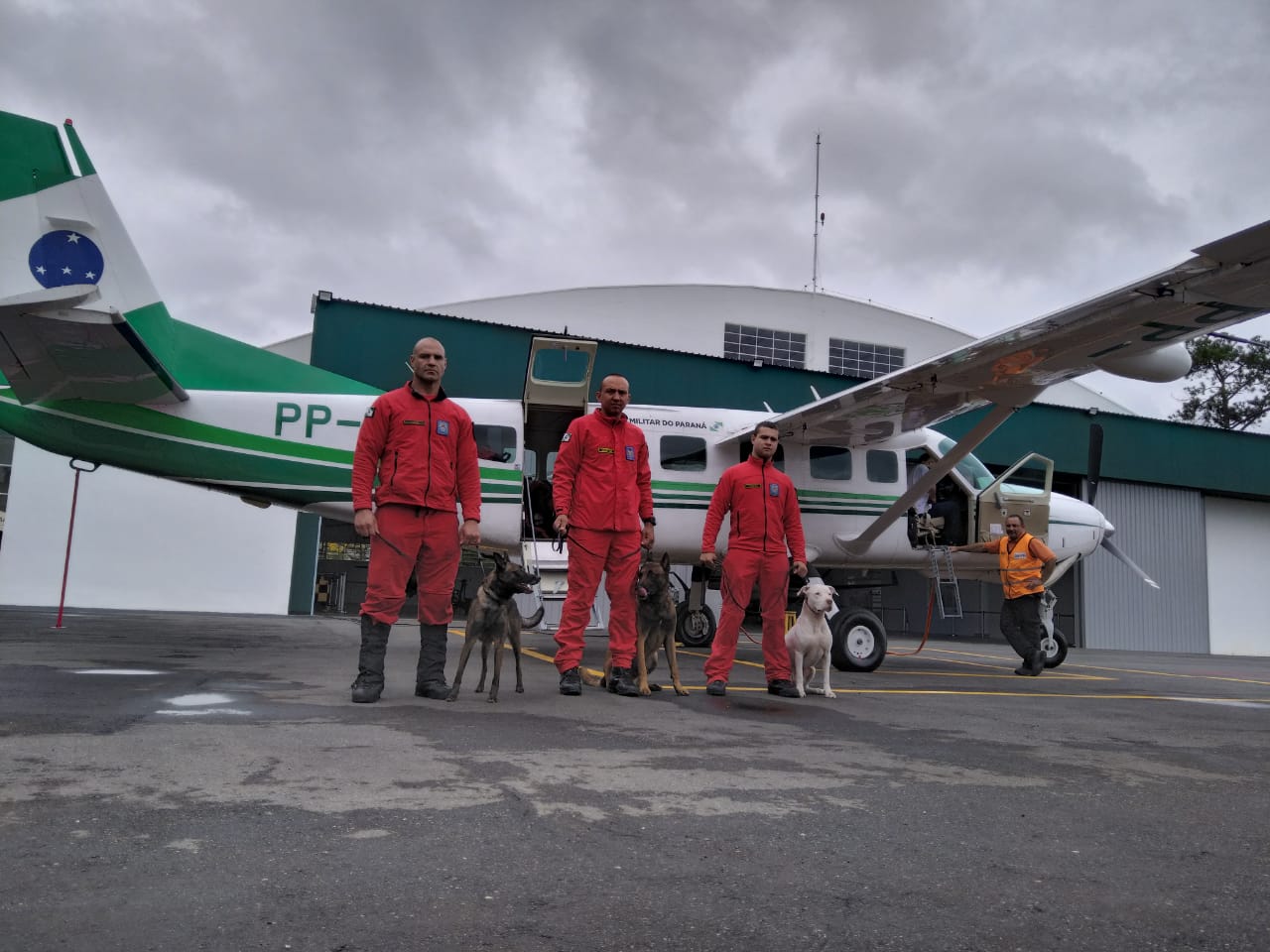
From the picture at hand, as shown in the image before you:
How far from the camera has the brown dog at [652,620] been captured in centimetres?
636

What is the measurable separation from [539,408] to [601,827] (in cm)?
758

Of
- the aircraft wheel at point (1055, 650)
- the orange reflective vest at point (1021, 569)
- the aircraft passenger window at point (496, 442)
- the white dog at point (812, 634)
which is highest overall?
the aircraft passenger window at point (496, 442)

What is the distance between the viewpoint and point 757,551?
22.5ft

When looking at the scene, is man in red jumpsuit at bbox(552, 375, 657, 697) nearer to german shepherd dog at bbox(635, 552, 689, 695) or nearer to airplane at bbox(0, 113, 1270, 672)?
german shepherd dog at bbox(635, 552, 689, 695)

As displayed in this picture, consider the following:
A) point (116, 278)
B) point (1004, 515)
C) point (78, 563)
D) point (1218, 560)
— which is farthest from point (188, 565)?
point (1218, 560)

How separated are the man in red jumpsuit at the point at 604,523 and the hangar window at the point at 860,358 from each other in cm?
2672

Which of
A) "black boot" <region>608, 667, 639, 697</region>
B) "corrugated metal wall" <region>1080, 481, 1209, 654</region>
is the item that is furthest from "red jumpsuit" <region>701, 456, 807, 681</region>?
"corrugated metal wall" <region>1080, 481, 1209, 654</region>

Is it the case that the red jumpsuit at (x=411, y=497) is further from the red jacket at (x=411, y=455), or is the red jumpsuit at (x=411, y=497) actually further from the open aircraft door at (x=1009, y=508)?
the open aircraft door at (x=1009, y=508)

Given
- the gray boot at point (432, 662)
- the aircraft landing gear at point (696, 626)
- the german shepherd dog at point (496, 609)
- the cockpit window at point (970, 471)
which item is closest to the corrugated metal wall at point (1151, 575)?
the cockpit window at point (970, 471)

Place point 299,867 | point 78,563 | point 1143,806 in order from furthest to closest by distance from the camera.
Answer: point 78,563 < point 1143,806 < point 299,867

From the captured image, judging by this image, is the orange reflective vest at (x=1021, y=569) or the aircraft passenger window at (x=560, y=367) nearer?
the aircraft passenger window at (x=560, y=367)

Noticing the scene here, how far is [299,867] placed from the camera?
7.57ft

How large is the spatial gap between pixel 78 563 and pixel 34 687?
16070 millimetres

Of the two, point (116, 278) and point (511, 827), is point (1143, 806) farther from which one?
point (116, 278)
